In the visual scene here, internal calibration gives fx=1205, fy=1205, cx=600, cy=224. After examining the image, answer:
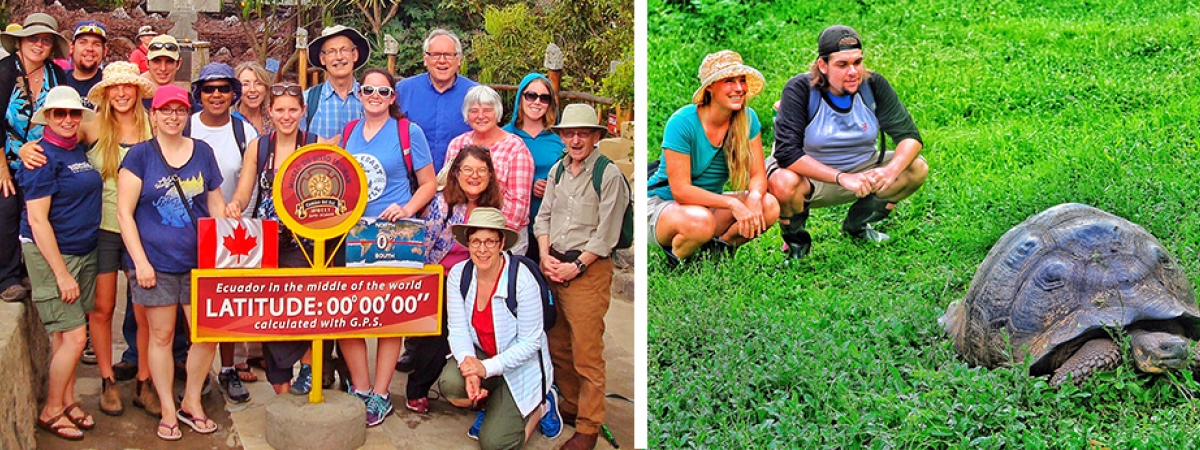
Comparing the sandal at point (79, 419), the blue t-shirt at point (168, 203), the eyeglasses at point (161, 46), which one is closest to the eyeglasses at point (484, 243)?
the blue t-shirt at point (168, 203)

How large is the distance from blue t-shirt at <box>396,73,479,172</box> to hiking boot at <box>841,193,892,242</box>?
7.18ft

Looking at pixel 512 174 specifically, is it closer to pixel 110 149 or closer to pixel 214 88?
pixel 214 88

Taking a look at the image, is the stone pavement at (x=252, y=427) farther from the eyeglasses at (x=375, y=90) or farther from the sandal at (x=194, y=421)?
the eyeglasses at (x=375, y=90)

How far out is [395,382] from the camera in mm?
5758

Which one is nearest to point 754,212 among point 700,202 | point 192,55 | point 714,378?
point 700,202

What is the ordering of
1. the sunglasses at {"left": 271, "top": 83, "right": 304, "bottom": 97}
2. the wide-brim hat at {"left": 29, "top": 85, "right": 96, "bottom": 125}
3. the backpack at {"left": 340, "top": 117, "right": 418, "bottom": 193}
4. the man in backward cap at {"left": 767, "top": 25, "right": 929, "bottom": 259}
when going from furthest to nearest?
1. the man in backward cap at {"left": 767, "top": 25, "right": 929, "bottom": 259}
2. the backpack at {"left": 340, "top": 117, "right": 418, "bottom": 193}
3. the sunglasses at {"left": 271, "top": 83, "right": 304, "bottom": 97}
4. the wide-brim hat at {"left": 29, "top": 85, "right": 96, "bottom": 125}

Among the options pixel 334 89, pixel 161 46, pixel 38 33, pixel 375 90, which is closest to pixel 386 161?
pixel 375 90

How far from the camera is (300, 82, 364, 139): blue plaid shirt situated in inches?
208

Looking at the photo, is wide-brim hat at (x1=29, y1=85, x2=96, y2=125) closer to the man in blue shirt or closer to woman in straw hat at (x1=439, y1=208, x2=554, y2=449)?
the man in blue shirt

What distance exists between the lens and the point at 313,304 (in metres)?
4.91

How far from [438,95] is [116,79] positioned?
4.47 ft

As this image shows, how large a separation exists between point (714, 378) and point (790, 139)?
128 cm

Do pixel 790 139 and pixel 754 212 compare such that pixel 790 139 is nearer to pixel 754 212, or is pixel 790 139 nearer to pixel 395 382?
pixel 754 212

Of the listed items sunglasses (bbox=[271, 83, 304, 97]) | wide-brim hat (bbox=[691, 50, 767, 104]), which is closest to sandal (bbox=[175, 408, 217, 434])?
sunglasses (bbox=[271, 83, 304, 97])
